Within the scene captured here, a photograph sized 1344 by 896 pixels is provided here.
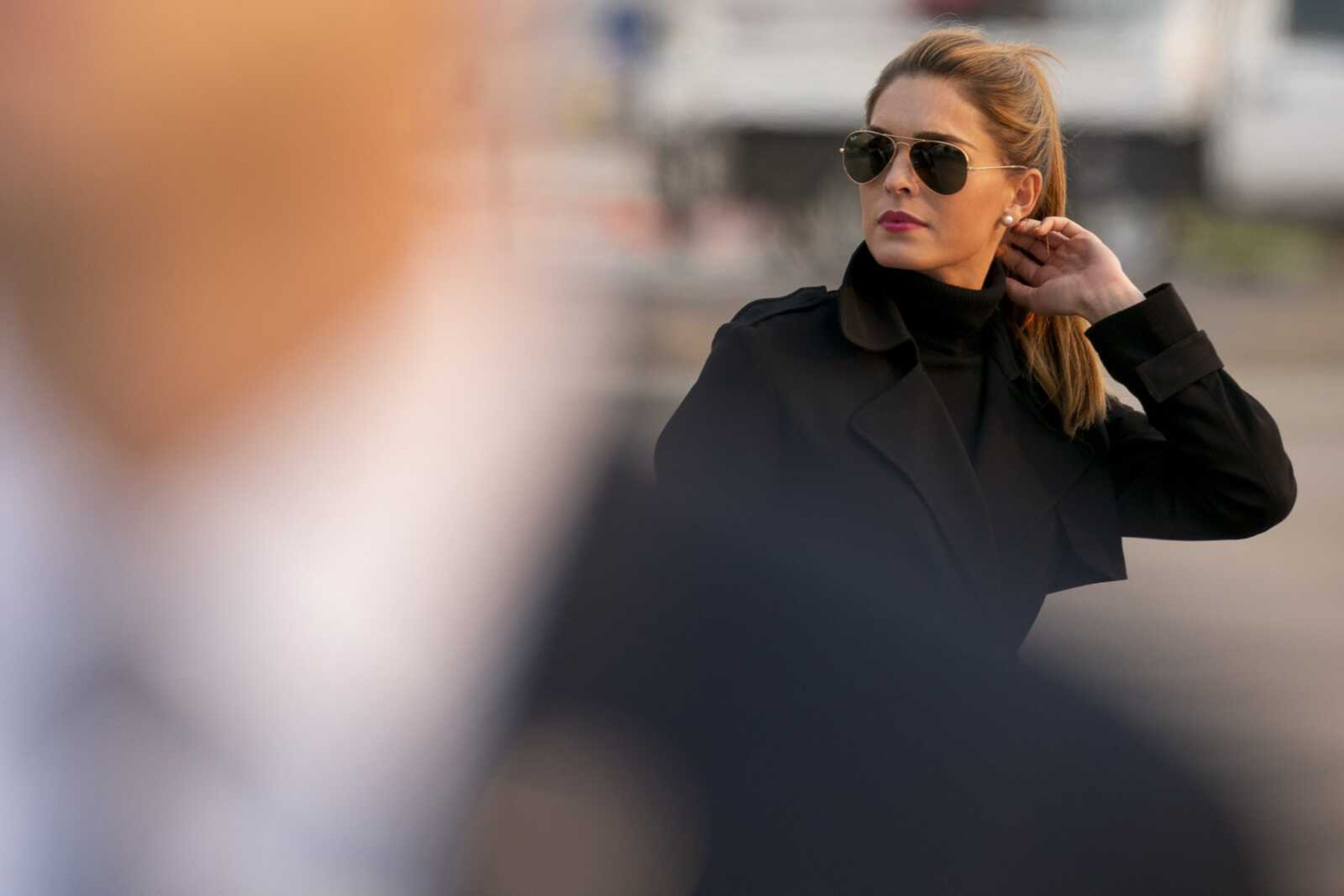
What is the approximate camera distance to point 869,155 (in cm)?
178

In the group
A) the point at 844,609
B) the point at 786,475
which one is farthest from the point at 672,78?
the point at 844,609

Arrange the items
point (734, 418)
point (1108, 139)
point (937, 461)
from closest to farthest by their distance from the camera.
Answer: point (734, 418) < point (937, 461) < point (1108, 139)

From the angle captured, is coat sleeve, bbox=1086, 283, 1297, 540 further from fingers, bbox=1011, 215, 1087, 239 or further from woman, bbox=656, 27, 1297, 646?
fingers, bbox=1011, 215, 1087, 239

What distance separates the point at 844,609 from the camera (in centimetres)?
86

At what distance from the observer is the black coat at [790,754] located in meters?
0.76

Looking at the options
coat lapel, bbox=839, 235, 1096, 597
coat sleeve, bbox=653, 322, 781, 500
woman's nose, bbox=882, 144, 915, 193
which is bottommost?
coat lapel, bbox=839, 235, 1096, 597

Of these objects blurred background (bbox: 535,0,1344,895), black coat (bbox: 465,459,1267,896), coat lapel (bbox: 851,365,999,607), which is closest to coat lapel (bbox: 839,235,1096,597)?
coat lapel (bbox: 851,365,999,607)

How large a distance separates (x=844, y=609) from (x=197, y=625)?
12.9 inches

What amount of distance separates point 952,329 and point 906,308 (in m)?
0.06

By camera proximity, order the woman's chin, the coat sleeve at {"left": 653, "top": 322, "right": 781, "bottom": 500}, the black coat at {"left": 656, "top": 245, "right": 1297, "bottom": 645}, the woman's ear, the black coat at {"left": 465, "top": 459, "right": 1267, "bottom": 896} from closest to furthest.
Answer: the black coat at {"left": 465, "top": 459, "right": 1267, "bottom": 896} < the coat sleeve at {"left": 653, "top": 322, "right": 781, "bottom": 500} < the black coat at {"left": 656, "top": 245, "right": 1297, "bottom": 645} < the woman's chin < the woman's ear

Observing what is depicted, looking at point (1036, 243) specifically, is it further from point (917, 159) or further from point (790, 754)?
point (790, 754)

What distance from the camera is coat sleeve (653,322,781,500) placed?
55.2 inches

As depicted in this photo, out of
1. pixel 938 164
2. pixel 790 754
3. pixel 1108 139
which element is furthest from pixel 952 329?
pixel 1108 139

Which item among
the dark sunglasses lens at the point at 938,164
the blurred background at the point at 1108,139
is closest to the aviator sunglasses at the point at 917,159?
the dark sunglasses lens at the point at 938,164
